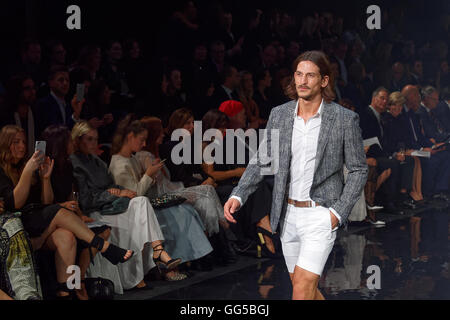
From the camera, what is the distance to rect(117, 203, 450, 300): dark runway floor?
4.88m

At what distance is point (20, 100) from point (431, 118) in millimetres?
5782

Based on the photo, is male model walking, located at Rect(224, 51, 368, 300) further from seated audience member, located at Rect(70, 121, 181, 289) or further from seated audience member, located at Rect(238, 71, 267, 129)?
seated audience member, located at Rect(238, 71, 267, 129)

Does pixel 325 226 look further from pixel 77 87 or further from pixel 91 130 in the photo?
pixel 77 87

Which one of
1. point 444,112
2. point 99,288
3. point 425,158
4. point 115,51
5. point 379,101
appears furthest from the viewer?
point 444,112

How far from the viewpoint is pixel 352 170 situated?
333cm

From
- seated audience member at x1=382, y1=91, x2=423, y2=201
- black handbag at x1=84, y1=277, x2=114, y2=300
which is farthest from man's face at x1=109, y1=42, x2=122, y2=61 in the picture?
seated audience member at x1=382, y1=91, x2=423, y2=201

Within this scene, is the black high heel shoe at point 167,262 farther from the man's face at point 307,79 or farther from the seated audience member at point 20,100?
the man's face at point 307,79

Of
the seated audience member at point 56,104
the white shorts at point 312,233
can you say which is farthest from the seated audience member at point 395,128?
the white shorts at point 312,233

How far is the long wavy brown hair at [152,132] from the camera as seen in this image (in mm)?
5711

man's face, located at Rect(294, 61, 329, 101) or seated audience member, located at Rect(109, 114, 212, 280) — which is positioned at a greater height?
man's face, located at Rect(294, 61, 329, 101)

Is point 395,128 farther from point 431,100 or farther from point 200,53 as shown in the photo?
point 200,53

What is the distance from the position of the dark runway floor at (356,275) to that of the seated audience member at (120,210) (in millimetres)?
181

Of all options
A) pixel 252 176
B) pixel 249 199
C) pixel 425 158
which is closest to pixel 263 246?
pixel 249 199

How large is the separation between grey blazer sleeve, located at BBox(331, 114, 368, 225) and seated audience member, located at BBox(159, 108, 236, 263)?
245 cm
